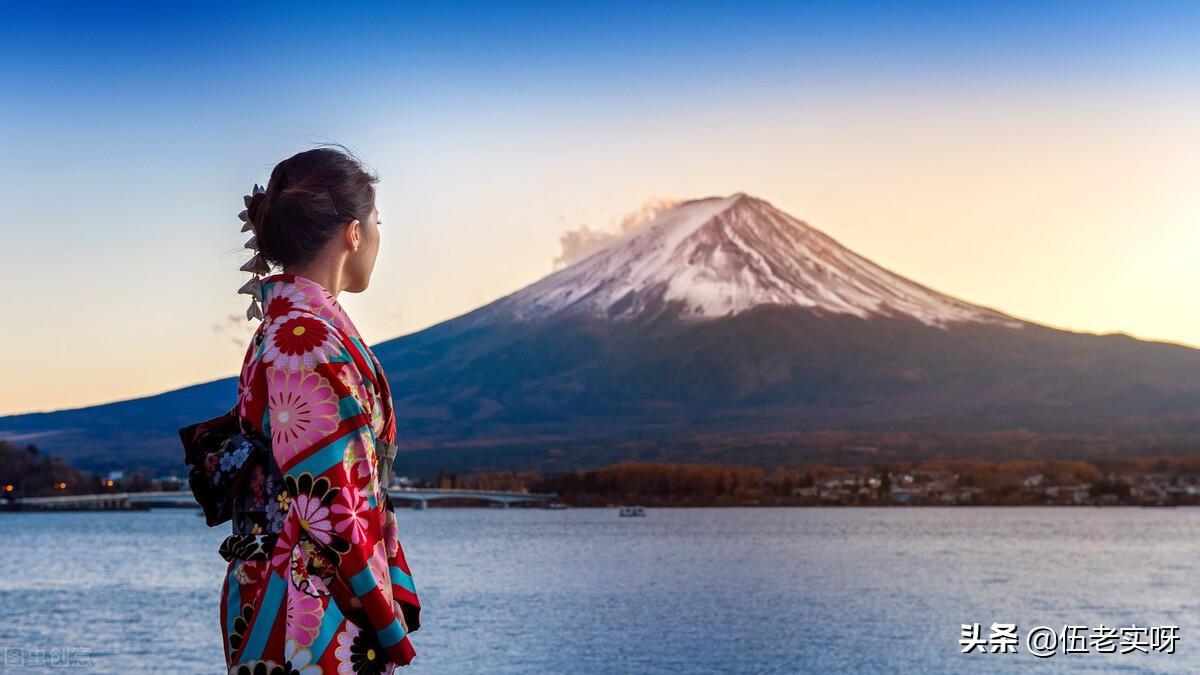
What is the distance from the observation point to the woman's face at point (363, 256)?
5.48 ft

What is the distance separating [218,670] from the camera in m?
15.6

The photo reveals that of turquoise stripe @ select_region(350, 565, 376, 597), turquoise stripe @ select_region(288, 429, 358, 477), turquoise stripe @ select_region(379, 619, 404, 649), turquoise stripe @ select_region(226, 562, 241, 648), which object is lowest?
turquoise stripe @ select_region(379, 619, 404, 649)

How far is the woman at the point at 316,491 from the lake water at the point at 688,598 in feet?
46.8

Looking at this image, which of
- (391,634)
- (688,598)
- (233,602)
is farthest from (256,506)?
(688,598)

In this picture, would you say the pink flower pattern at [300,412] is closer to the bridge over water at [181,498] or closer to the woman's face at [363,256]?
the woman's face at [363,256]

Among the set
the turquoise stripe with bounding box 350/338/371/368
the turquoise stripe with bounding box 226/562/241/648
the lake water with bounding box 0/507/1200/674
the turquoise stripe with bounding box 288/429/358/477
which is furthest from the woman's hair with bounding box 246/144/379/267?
the lake water with bounding box 0/507/1200/674

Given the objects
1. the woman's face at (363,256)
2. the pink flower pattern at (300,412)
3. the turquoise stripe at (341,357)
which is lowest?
the pink flower pattern at (300,412)

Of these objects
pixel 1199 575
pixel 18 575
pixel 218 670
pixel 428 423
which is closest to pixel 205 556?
pixel 18 575

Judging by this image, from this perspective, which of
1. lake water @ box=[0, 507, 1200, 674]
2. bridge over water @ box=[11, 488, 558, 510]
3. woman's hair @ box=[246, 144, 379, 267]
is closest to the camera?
woman's hair @ box=[246, 144, 379, 267]

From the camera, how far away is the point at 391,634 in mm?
1507

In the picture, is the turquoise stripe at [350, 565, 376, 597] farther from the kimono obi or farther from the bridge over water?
the bridge over water

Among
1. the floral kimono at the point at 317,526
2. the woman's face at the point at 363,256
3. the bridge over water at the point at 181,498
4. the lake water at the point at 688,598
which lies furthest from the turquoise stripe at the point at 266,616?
the bridge over water at the point at 181,498

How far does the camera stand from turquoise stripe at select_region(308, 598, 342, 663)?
1.49m

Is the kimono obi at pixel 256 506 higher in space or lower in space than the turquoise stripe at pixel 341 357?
lower
